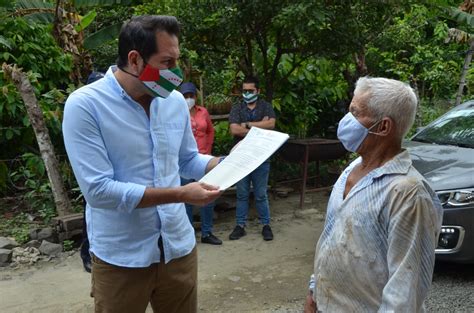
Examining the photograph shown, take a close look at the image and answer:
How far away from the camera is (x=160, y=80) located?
2.22 meters

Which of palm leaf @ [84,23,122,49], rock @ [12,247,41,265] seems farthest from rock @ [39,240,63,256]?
palm leaf @ [84,23,122,49]

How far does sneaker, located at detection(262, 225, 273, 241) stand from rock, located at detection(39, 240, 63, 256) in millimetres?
2251

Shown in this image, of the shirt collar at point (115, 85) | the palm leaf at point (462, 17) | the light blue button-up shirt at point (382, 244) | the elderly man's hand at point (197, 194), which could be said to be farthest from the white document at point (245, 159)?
the palm leaf at point (462, 17)

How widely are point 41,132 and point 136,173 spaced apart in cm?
404

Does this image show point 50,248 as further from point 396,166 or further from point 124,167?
point 396,166

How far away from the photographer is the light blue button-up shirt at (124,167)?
2.10 meters

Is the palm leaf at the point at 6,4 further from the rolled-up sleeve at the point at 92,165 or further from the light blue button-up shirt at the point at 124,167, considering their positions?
the rolled-up sleeve at the point at 92,165

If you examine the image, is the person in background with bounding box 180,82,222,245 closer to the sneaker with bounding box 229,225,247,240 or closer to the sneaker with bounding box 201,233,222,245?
the sneaker with bounding box 201,233,222,245

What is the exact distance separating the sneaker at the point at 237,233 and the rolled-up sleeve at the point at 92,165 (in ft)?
13.4

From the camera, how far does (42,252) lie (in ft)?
18.0

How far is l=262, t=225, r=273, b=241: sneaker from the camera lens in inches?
240

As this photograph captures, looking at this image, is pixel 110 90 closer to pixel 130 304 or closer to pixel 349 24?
pixel 130 304

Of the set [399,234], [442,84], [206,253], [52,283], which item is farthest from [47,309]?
[442,84]

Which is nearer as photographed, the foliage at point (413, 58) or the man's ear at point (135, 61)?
the man's ear at point (135, 61)
